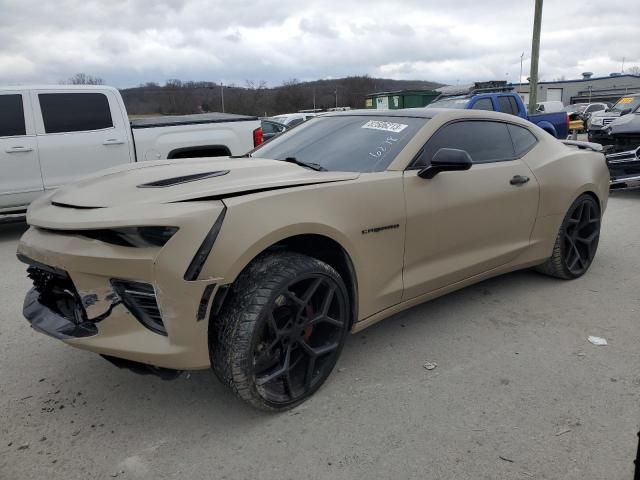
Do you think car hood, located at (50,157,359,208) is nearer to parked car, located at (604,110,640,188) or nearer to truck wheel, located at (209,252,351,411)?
truck wheel, located at (209,252,351,411)

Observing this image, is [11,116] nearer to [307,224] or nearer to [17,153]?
[17,153]

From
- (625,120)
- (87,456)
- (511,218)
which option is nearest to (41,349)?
(87,456)

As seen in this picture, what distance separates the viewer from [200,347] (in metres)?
2.27

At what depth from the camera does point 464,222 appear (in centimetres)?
336

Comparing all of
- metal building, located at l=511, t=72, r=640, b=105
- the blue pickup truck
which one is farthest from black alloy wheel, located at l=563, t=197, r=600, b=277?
metal building, located at l=511, t=72, r=640, b=105

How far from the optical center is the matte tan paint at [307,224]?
2213 millimetres

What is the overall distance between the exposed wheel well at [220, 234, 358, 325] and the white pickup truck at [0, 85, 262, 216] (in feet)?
15.6

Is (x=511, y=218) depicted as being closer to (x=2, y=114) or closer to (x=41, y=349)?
(x=41, y=349)

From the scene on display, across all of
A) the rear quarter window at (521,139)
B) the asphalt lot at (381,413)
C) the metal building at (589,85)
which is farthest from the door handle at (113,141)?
the metal building at (589,85)

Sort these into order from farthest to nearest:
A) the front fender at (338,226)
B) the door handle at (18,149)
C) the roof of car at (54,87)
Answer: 1. the roof of car at (54,87)
2. the door handle at (18,149)
3. the front fender at (338,226)

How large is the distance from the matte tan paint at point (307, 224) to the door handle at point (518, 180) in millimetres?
52

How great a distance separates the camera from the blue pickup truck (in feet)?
39.7

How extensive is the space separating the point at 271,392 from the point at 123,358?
731 mm

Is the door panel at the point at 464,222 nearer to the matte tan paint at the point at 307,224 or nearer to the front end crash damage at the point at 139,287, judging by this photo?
the matte tan paint at the point at 307,224
